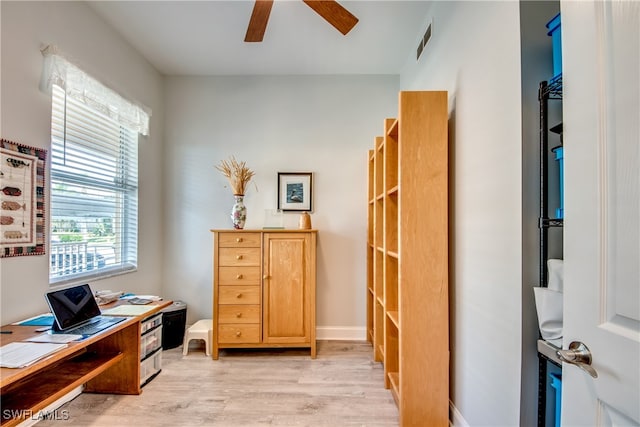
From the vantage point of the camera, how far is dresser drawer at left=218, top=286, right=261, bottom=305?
269 centimetres

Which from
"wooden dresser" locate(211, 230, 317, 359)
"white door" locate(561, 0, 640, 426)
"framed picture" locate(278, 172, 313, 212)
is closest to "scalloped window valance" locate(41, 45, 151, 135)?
"wooden dresser" locate(211, 230, 317, 359)

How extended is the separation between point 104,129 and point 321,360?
2682 mm

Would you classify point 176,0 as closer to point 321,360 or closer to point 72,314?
point 72,314

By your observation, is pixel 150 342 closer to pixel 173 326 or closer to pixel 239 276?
pixel 173 326

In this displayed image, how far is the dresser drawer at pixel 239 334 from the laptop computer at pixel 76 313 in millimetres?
965

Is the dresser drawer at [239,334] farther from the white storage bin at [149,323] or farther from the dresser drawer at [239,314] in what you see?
the white storage bin at [149,323]

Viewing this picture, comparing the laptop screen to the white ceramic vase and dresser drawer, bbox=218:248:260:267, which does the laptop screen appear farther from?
the white ceramic vase

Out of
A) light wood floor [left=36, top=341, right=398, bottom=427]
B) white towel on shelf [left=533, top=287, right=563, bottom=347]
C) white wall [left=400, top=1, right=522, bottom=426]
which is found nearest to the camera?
white towel on shelf [left=533, top=287, right=563, bottom=347]

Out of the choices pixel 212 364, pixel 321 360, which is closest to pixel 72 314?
pixel 212 364

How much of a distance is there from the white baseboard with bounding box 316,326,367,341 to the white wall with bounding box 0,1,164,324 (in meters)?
1.82

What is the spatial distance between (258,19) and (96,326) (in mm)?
2040

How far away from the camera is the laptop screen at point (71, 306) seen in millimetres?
1655

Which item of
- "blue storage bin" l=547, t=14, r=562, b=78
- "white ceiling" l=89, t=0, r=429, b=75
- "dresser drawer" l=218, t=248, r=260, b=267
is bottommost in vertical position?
"dresser drawer" l=218, t=248, r=260, b=267

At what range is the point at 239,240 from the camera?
8.92 feet
